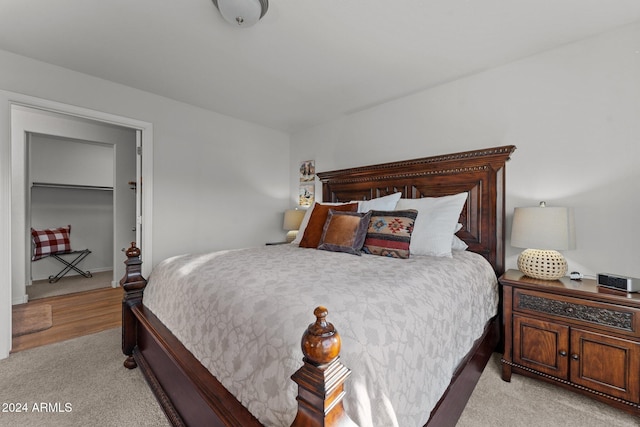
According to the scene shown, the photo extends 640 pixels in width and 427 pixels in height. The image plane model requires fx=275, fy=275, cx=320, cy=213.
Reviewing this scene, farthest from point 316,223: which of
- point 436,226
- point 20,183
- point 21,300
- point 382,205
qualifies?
point 20,183

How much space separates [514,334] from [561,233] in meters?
0.73

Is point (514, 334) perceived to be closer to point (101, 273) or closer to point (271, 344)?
point (271, 344)

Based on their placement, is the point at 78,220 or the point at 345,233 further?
the point at 78,220

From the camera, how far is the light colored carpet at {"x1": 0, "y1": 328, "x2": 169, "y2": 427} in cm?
150

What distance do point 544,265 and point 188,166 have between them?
3.52 metres

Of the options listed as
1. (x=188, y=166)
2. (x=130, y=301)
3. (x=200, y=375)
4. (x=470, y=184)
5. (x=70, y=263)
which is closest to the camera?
(x=200, y=375)

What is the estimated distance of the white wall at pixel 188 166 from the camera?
7.50 ft

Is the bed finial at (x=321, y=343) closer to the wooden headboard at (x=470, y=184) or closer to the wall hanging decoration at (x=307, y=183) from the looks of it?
the wooden headboard at (x=470, y=184)

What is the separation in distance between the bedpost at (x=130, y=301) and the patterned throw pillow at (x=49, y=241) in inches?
144

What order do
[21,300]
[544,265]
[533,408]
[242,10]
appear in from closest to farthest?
[533,408] < [242,10] < [544,265] < [21,300]

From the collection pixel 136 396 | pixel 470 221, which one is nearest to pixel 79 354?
pixel 136 396

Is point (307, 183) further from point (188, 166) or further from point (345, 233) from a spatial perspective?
point (345, 233)

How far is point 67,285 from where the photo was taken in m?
4.20

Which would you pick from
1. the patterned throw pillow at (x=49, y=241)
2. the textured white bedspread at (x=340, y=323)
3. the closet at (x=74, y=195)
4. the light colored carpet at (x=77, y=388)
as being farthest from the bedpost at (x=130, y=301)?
the patterned throw pillow at (x=49, y=241)
